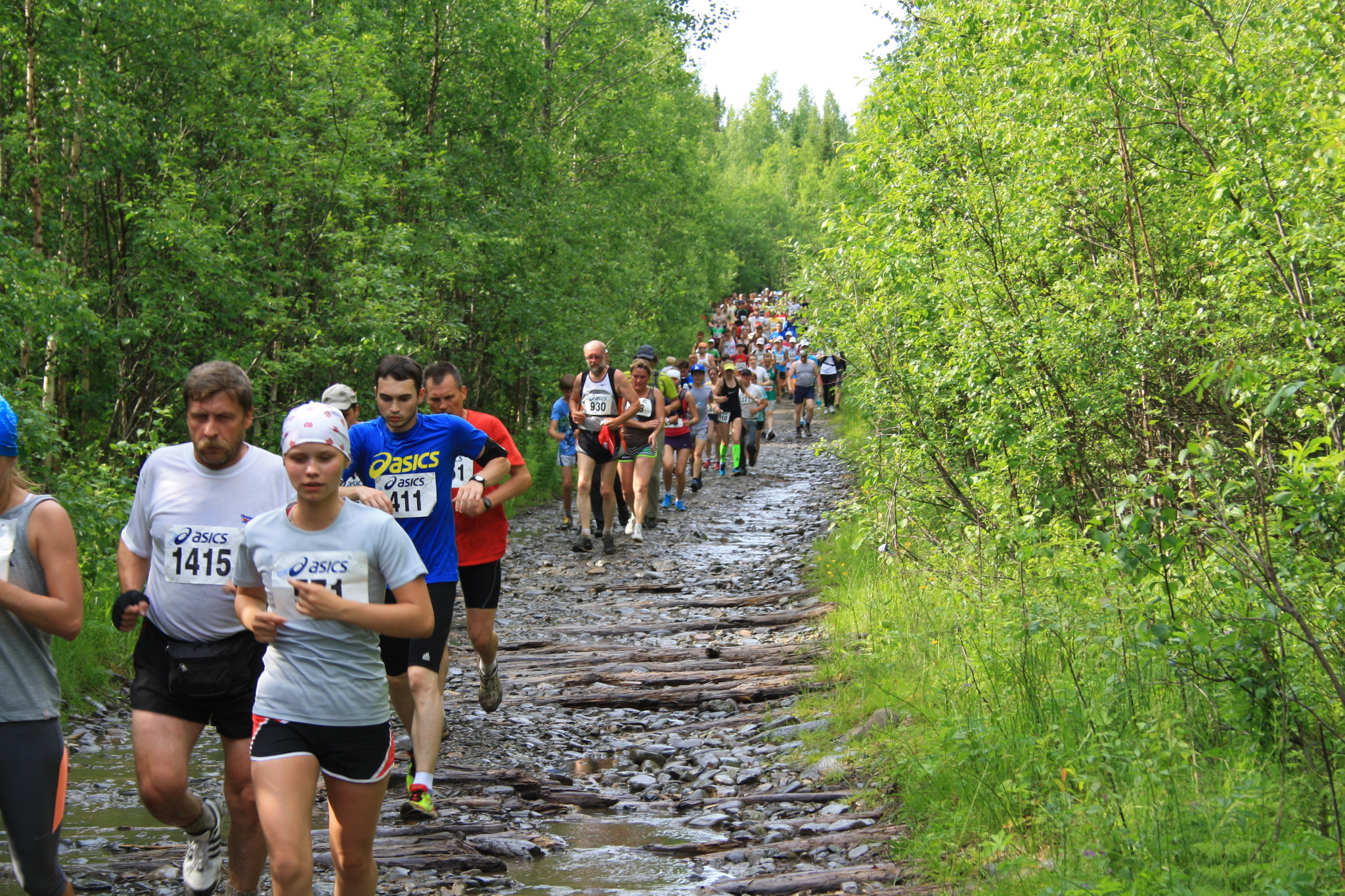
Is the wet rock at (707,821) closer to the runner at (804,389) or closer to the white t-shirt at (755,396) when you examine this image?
the white t-shirt at (755,396)

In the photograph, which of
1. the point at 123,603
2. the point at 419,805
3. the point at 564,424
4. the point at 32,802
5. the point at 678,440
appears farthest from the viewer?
the point at 678,440

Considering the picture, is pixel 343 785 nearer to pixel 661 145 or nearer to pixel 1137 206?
pixel 1137 206

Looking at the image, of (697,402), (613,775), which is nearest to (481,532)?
(613,775)

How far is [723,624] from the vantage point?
10.8 metres

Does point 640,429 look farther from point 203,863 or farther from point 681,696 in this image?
point 203,863

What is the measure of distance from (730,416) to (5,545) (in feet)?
65.4

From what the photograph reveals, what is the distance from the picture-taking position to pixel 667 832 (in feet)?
19.2

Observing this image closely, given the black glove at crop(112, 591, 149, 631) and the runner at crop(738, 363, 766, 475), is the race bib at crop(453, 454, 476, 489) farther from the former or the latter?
the runner at crop(738, 363, 766, 475)

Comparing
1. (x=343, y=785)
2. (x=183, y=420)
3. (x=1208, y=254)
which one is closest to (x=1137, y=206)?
(x=1208, y=254)

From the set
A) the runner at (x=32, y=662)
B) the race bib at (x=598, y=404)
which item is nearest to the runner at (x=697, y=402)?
the race bib at (x=598, y=404)

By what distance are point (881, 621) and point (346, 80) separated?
10.2 metres

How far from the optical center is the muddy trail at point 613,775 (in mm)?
5141

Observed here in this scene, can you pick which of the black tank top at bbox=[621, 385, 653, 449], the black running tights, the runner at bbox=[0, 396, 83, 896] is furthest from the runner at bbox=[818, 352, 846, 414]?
the black running tights

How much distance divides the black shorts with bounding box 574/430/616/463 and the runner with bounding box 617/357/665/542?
1.59 ft
